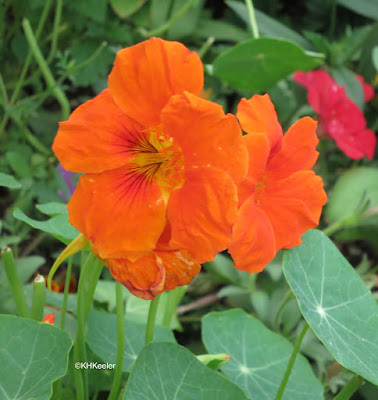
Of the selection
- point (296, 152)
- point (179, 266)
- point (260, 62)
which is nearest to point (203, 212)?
point (179, 266)

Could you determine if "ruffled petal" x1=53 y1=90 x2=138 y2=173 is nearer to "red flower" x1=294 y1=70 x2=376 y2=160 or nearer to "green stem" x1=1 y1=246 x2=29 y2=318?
"green stem" x1=1 y1=246 x2=29 y2=318

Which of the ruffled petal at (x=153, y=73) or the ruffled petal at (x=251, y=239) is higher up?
the ruffled petal at (x=153, y=73)

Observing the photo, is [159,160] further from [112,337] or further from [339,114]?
[339,114]

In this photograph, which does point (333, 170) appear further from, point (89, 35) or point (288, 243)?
point (288, 243)

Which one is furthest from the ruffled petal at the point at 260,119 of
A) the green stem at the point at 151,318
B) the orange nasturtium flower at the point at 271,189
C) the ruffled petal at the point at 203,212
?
the green stem at the point at 151,318

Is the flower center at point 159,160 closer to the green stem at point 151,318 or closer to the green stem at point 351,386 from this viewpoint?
the green stem at point 151,318

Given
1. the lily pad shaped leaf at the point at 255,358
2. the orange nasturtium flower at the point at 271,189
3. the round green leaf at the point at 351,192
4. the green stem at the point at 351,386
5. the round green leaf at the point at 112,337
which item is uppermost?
the orange nasturtium flower at the point at 271,189
